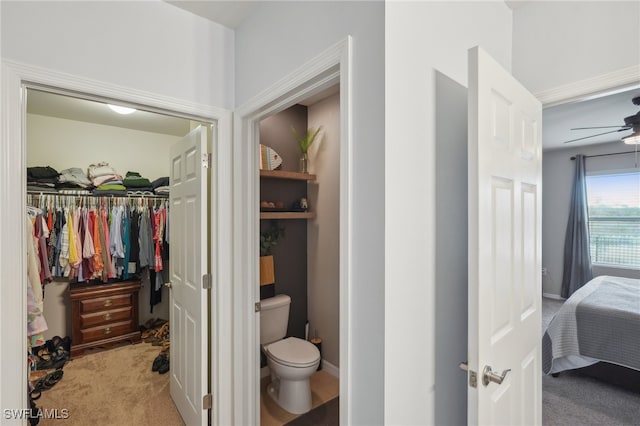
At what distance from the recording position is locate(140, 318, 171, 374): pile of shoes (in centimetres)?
288

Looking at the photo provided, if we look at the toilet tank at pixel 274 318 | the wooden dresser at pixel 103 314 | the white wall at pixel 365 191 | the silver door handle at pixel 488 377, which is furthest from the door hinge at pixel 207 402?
the wooden dresser at pixel 103 314

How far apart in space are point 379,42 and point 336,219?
6.12ft

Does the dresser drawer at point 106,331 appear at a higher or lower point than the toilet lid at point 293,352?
lower

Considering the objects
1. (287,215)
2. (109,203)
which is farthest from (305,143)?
(109,203)

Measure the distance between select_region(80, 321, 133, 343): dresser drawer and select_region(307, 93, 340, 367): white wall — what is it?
212 cm

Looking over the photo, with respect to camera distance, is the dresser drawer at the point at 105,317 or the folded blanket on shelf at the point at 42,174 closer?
the folded blanket on shelf at the point at 42,174

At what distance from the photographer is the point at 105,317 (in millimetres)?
3354

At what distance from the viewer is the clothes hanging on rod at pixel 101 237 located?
301 centimetres

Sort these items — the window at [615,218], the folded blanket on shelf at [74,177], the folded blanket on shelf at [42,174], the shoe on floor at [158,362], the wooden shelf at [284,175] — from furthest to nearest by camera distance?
the window at [615,218], the folded blanket on shelf at [74,177], the folded blanket on shelf at [42,174], the shoe on floor at [158,362], the wooden shelf at [284,175]

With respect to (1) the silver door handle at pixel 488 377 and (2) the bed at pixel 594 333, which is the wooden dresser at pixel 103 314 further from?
(2) the bed at pixel 594 333

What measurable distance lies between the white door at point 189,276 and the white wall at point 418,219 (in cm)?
115

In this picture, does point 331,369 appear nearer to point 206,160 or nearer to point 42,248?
point 206,160

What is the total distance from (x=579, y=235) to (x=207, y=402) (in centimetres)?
594

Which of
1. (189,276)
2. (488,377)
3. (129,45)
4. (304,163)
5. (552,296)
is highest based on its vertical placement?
(129,45)
